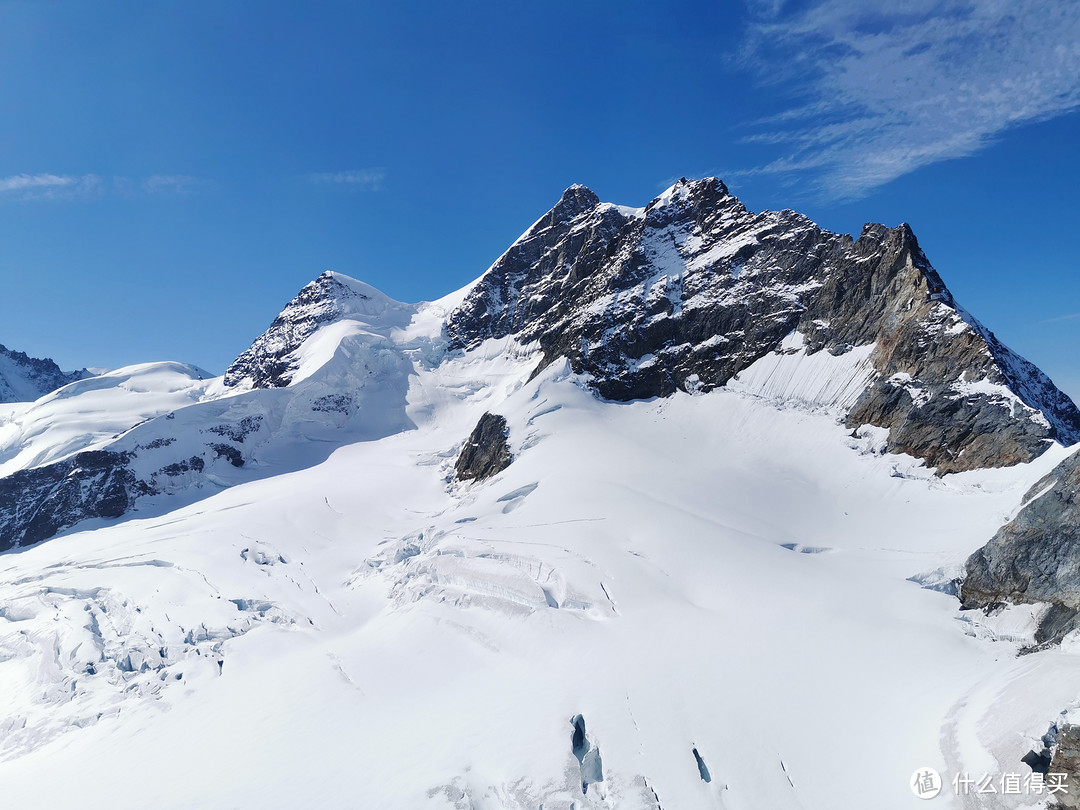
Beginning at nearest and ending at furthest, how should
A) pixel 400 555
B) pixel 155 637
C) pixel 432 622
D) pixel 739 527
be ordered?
pixel 432 622 → pixel 155 637 → pixel 739 527 → pixel 400 555

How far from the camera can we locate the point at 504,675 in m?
30.2

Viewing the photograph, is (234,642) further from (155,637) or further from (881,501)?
(881,501)

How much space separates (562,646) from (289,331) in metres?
113

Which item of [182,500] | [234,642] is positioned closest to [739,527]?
[234,642]

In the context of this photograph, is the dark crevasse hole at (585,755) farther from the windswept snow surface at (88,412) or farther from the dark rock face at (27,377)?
the dark rock face at (27,377)

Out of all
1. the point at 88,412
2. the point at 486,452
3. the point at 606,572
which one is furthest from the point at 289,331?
the point at 606,572

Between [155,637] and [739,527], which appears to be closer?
[155,637]

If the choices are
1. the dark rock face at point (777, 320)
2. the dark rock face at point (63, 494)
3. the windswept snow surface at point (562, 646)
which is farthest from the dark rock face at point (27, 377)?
the windswept snow surface at point (562, 646)

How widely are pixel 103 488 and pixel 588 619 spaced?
75.4 meters

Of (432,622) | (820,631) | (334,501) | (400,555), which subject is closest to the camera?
(820,631)

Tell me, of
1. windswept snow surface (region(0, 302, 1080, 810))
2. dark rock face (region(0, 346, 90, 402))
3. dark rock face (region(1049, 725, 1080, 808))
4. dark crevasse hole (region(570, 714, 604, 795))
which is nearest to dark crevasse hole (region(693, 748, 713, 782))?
windswept snow surface (region(0, 302, 1080, 810))

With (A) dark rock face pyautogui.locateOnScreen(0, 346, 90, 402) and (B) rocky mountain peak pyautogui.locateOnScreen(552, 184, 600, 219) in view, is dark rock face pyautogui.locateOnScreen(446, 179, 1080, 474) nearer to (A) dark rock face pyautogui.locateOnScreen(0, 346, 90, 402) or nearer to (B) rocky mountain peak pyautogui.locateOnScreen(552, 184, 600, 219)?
(B) rocky mountain peak pyautogui.locateOnScreen(552, 184, 600, 219)

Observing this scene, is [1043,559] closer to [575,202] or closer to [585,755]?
[585,755]

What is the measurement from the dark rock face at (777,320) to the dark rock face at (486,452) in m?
14.4
